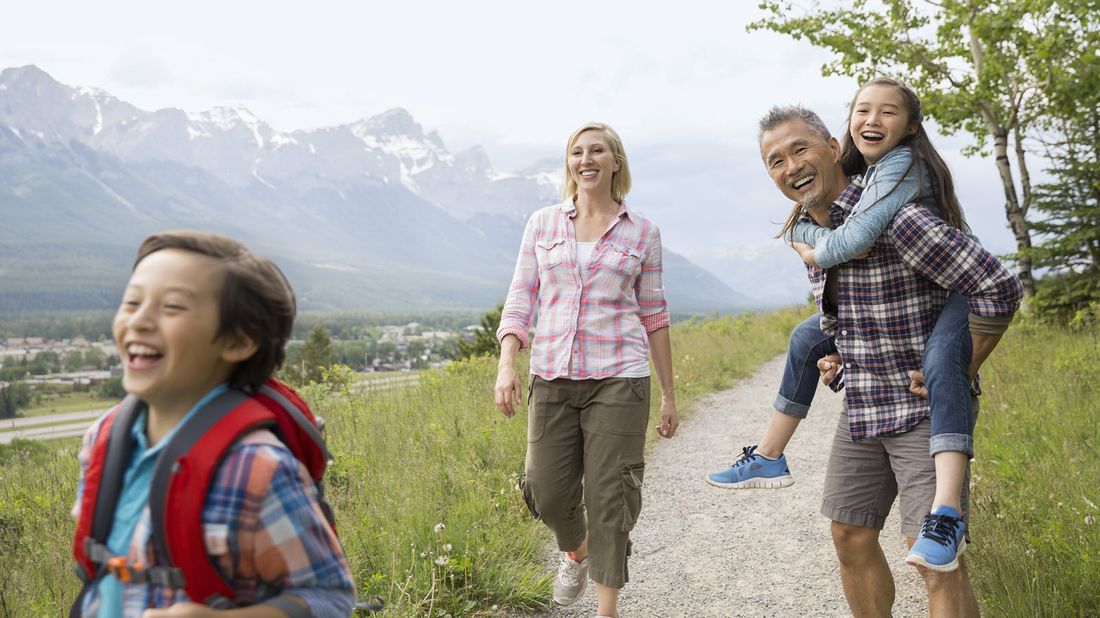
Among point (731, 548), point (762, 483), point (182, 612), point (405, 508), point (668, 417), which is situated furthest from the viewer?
point (731, 548)

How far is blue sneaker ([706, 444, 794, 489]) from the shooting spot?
122 inches

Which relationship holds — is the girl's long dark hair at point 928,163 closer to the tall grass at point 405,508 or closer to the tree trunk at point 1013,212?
the tall grass at point 405,508

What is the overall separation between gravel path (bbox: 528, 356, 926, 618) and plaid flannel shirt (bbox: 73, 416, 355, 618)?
2.88 metres

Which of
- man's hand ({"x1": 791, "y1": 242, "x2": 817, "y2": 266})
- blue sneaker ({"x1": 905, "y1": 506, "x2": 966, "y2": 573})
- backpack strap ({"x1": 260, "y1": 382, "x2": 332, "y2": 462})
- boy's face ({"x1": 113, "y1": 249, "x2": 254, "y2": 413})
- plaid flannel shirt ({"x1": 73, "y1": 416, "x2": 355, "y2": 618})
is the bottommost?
blue sneaker ({"x1": 905, "y1": 506, "x2": 966, "y2": 573})

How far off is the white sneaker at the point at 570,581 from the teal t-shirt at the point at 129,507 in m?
2.80

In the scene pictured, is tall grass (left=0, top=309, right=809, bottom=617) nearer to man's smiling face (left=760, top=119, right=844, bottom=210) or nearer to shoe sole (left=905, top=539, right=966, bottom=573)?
shoe sole (left=905, top=539, right=966, bottom=573)

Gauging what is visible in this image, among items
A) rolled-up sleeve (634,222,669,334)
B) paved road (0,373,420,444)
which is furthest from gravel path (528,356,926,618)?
paved road (0,373,420,444)

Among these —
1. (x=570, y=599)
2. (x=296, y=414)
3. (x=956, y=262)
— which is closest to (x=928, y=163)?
(x=956, y=262)

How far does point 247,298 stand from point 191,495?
0.36 m

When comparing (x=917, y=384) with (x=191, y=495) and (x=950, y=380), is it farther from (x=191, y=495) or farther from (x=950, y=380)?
(x=191, y=495)

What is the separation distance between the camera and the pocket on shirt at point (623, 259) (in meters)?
3.57

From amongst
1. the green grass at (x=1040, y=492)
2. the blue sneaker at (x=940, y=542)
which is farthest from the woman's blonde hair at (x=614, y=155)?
the green grass at (x=1040, y=492)

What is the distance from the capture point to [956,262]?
248 centimetres

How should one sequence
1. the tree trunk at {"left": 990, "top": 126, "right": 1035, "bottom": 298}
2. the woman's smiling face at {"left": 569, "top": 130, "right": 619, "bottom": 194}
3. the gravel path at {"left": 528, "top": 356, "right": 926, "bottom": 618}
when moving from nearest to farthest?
the woman's smiling face at {"left": 569, "top": 130, "right": 619, "bottom": 194} < the gravel path at {"left": 528, "top": 356, "right": 926, "bottom": 618} < the tree trunk at {"left": 990, "top": 126, "right": 1035, "bottom": 298}
